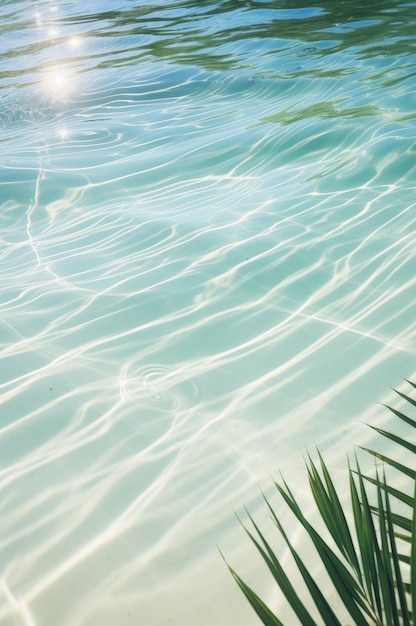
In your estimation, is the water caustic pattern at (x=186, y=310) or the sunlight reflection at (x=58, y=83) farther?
the sunlight reflection at (x=58, y=83)

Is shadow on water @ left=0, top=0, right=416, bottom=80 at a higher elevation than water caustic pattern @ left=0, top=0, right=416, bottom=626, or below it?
higher

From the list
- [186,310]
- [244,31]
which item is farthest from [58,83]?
[186,310]

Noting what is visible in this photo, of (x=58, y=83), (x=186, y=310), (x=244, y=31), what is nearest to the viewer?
(x=186, y=310)

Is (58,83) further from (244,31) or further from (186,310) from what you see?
(186,310)

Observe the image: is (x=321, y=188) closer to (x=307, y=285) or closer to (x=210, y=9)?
(x=307, y=285)

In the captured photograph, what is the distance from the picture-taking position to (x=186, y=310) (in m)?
2.97

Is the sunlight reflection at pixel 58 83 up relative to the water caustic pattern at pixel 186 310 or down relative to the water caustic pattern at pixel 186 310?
up

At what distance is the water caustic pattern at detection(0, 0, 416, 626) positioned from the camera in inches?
74.3

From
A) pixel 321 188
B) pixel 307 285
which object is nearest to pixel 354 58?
pixel 321 188

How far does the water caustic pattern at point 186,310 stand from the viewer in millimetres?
1888

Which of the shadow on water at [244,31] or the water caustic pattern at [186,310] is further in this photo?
the shadow on water at [244,31]

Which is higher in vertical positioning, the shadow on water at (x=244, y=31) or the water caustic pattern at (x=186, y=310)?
the shadow on water at (x=244, y=31)

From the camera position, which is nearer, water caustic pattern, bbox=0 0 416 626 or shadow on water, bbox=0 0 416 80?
water caustic pattern, bbox=0 0 416 626

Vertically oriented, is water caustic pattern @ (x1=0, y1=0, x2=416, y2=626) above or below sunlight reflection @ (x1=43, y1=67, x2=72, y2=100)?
below
